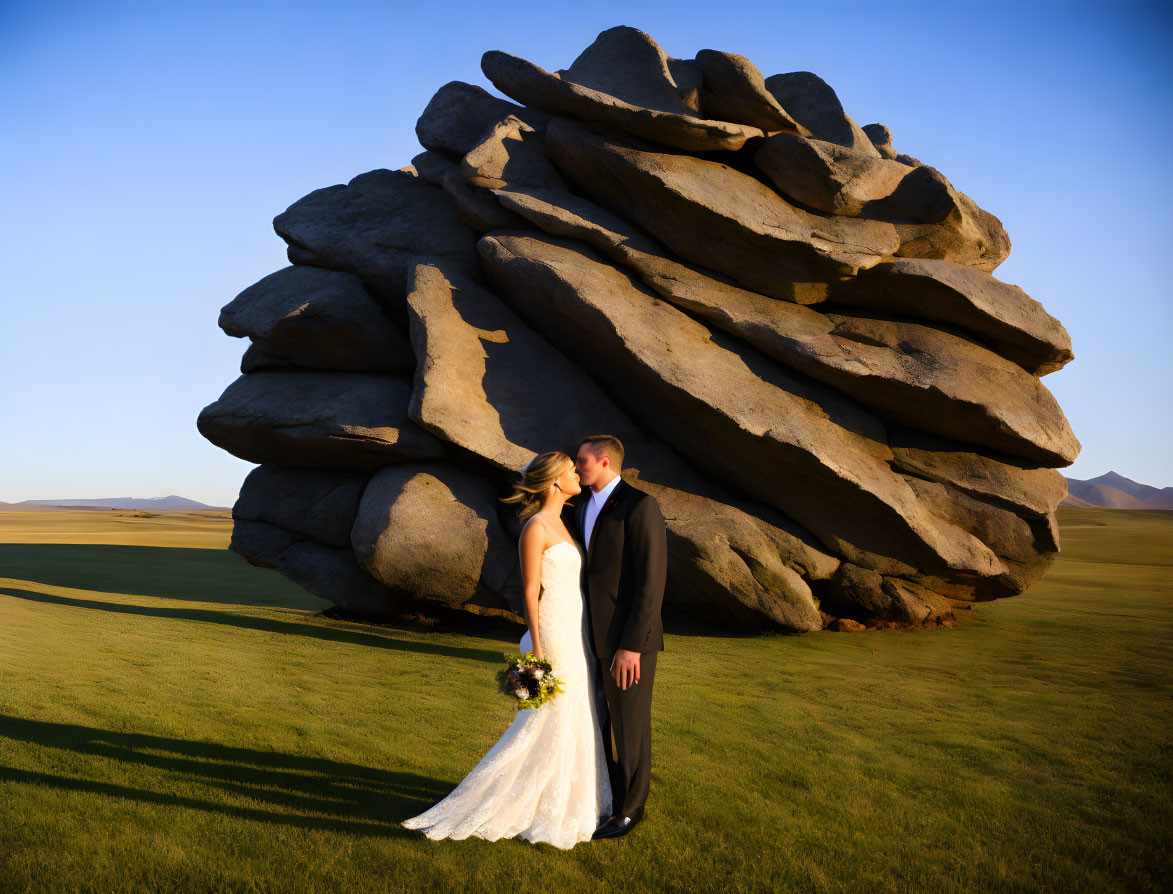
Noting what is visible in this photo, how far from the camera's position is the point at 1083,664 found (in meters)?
12.9

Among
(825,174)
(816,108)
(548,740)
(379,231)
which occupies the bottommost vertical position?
(548,740)

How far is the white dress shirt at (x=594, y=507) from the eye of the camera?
6.38m

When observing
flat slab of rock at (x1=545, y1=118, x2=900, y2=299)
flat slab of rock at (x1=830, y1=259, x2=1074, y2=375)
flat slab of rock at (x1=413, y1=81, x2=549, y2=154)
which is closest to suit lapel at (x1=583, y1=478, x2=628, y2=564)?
flat slab of rock at (x1=545, y1=118, x2=900, y2=299)

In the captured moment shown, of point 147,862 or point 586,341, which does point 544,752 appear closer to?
point 147,862

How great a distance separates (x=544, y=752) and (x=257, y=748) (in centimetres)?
363

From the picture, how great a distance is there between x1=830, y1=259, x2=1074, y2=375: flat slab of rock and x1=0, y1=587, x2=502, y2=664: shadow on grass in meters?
10.9

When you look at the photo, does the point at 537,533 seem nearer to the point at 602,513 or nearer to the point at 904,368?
the point at 602,513

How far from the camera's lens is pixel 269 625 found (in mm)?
15781

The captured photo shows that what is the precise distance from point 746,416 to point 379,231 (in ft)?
35.2

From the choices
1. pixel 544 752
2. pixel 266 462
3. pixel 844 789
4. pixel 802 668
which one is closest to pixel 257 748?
pixel 544 752

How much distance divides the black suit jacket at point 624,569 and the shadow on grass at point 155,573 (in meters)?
14.6

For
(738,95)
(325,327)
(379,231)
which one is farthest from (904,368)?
(379,231)

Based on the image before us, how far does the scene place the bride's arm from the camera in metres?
5.90

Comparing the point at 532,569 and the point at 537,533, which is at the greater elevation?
the point at 537,533
